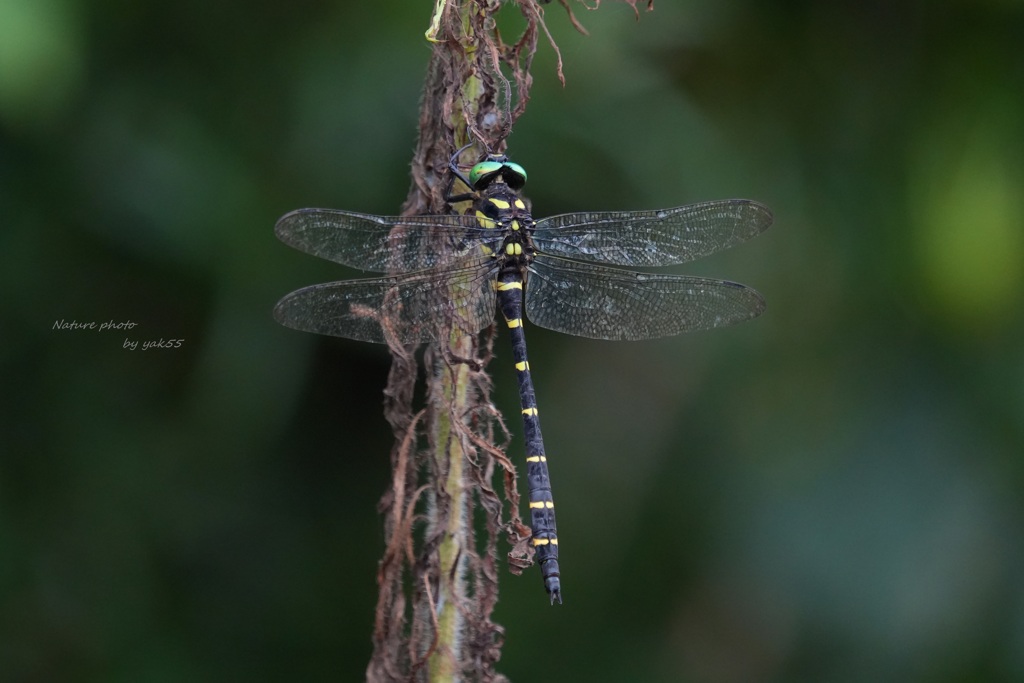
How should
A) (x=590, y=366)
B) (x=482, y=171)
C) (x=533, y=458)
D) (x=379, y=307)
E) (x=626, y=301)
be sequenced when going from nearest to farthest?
(x=482, y=171) → (x=379, y=307) → (x=533, y=458) → (x=626, y=301) → (x=590, y=366)

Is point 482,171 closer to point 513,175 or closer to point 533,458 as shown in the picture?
point 513,175

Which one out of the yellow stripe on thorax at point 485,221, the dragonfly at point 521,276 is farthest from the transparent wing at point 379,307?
the yellow stripe on thorax at point 485,221

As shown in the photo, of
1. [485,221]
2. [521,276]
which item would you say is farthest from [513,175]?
[521,276]

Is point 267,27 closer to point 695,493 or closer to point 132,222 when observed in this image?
point 132,222

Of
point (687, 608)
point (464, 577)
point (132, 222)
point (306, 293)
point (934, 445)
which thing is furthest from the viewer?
point (687, 608)

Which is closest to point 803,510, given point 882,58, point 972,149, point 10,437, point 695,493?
point 695,493

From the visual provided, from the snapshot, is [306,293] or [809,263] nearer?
[306,293]

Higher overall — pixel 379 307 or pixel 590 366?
pixel 590 366

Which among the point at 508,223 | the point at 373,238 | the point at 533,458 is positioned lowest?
the point at 533,458
